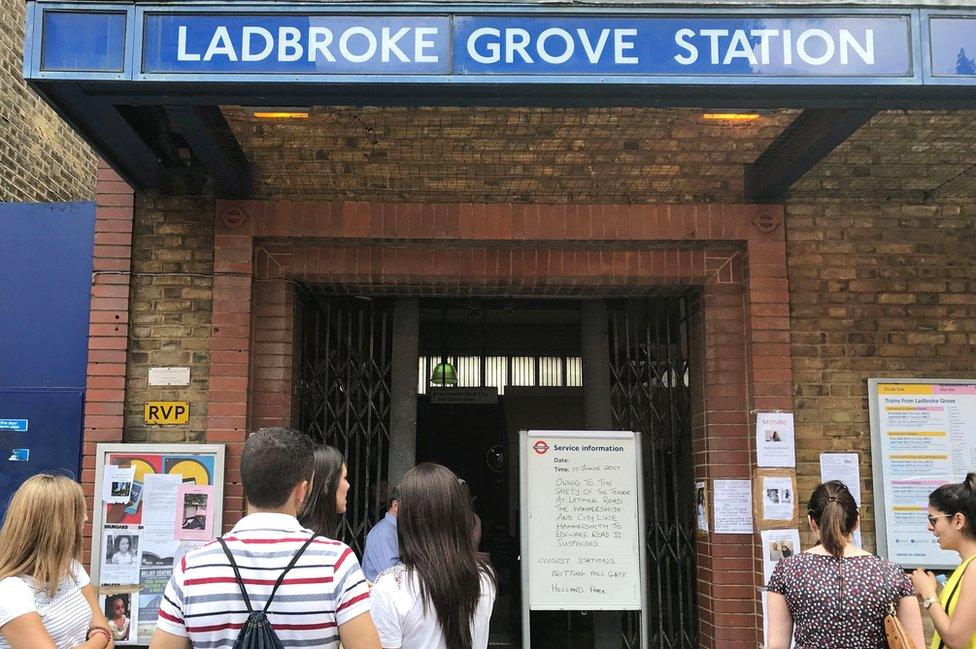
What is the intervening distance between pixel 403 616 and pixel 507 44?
262cm

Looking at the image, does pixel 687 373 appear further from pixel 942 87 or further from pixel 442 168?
pixel 942 87

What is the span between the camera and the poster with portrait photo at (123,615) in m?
5.50

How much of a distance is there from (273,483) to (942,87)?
354 cm

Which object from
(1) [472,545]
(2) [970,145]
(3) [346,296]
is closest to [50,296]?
(3) [346,296]

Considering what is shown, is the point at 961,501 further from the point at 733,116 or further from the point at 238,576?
the point at 238,576

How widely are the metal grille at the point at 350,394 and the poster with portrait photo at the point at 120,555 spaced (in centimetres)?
A: 148

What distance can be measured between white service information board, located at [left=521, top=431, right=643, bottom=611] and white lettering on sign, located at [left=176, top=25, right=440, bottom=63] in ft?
9.99

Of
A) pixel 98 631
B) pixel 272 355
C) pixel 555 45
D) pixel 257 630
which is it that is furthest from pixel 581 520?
pixel 257 630

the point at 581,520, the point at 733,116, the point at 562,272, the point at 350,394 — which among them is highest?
the point at 733,116

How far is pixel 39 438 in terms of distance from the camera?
5848mm

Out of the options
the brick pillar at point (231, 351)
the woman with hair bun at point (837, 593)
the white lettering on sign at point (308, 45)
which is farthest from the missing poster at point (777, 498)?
the white lettering on sign at point (308, 45)

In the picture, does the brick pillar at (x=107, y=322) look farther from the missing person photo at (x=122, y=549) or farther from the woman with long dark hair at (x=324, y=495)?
the woman with long dark hair at (x=324, y=495)

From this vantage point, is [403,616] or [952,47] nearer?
[403,616]

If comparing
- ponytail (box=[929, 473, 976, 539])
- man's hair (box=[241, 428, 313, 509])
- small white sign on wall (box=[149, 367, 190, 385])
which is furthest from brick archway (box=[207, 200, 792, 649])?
man's hair (box=[241, 428, 313, 509])
